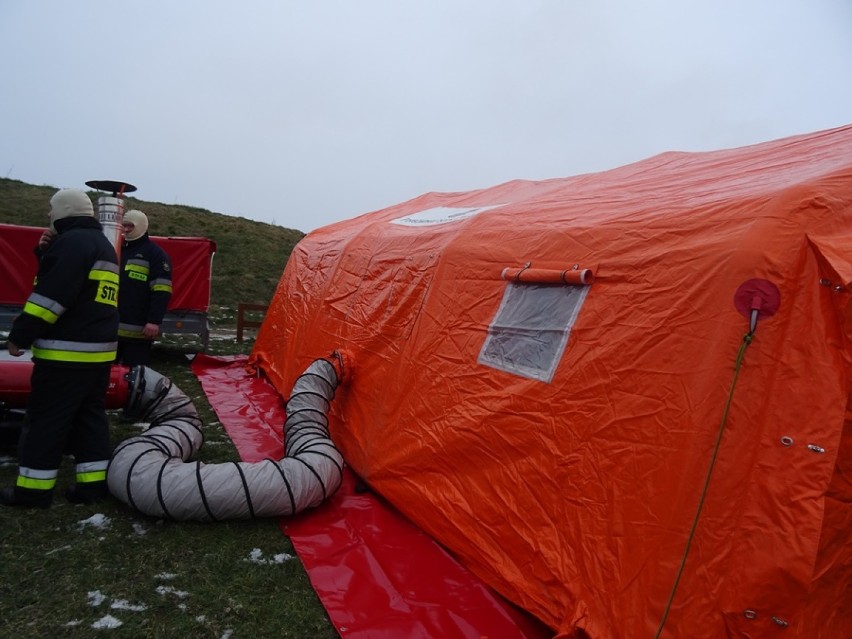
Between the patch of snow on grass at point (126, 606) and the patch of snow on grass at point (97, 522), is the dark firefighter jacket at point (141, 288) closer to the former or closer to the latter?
the patch of snow on grass at point (97, 522)

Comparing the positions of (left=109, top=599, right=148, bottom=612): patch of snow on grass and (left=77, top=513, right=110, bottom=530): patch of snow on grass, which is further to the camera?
(left=77, top=513, right=110, bottom=530): patch of snow on grass

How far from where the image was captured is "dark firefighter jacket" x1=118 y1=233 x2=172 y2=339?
240 inches

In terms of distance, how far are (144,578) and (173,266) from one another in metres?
7.21

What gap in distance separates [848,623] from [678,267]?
1795 mm

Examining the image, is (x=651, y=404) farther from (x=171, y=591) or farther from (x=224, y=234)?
(x=224, y=234)

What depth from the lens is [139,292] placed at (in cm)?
616

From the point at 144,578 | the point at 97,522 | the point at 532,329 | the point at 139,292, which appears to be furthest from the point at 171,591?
the point at 139,292

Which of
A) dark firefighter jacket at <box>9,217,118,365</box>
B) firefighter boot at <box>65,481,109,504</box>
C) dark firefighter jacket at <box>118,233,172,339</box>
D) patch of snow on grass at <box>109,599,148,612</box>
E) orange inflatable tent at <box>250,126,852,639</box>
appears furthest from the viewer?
dark firefighter jacket at <box>118,233,172,339</box>

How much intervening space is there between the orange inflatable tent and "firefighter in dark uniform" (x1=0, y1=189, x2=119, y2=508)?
2.09m

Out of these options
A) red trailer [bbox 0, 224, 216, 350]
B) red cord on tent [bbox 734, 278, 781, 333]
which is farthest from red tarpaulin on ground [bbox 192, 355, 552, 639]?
red trailer [bbox 0, 224, 216, 350]

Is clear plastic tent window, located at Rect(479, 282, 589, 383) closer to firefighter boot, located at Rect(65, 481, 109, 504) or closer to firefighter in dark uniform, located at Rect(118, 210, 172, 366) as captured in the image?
firefighter boot, located at Rect(65, 481, 109, 504)

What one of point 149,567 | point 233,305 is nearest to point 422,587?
point 149,567

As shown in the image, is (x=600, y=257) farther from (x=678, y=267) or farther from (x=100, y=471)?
(x=100, y=471)

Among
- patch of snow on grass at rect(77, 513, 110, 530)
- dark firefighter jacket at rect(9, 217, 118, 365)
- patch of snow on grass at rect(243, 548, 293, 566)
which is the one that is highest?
dark firefighter jacket at rect(9, 217, 118, 365)
